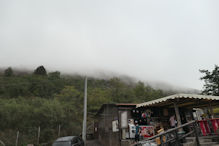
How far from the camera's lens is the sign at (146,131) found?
37.8 feet

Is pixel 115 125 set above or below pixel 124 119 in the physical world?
below

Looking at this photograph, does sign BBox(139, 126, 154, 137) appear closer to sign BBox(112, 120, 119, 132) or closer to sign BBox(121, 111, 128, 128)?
sign BBox(121, 111, 128, 128)

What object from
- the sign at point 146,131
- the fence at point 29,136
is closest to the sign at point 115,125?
the sign at point 146,131

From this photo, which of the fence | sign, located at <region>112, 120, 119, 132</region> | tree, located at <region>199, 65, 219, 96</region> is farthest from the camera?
tree, located at <region>199, 65, 219, 96</region>

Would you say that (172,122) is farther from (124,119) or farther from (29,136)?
(29,136)

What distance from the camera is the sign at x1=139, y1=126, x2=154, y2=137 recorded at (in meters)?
11.5

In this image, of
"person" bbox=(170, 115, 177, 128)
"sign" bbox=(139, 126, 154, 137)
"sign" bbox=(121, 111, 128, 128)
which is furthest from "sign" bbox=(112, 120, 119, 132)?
"person" bbox=(170, 115, 177, 128)

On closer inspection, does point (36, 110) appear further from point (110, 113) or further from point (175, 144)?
point (175, 144)

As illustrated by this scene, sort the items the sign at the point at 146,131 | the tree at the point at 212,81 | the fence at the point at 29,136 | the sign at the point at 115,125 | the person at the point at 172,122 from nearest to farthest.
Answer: the sign at the point at 146,131
the person at the point at 172,122
the sign at the point at 115,125
the fence at the point at 29,136
the tree at the point at 212,81

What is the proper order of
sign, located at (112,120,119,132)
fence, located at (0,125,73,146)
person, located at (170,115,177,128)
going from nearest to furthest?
person, located at (170,115,177,128) < sign, located at (112,120,119,132) < fence, located at (0,125,73,146)

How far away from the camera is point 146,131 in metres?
11.7

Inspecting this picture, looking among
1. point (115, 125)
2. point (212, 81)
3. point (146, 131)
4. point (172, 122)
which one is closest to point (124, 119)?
point (115, 125)

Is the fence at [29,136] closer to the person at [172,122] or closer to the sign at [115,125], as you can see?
the sign at [115,125]

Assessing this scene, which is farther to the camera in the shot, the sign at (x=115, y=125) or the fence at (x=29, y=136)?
the fence at (x=29, y=136)
